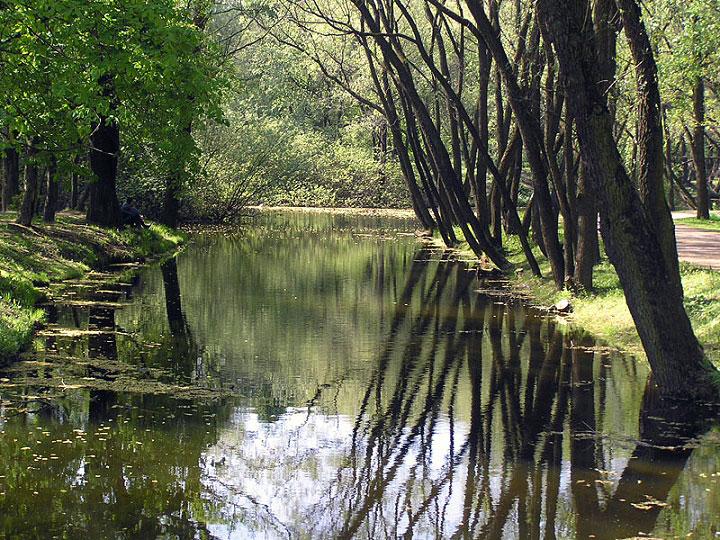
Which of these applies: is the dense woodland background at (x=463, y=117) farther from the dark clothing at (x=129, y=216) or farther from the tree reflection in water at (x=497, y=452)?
the tree reflection in water at (x=497, y=452)

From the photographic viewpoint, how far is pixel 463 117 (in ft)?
73.2

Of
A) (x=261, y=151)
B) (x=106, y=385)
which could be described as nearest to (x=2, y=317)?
(x=106, y=385)

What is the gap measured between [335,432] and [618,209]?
381 cm

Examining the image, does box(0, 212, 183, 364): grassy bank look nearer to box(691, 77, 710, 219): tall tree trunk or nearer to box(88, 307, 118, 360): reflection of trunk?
box(88, 307, 118, 360): reflection of trunk

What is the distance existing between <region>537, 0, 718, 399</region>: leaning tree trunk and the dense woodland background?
2 cm

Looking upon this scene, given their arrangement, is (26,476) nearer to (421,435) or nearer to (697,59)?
(421,435)

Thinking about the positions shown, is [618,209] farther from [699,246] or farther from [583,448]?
[699,246]

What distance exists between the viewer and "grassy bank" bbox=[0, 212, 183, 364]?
13.4 metres

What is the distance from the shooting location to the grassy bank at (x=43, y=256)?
1340 cm

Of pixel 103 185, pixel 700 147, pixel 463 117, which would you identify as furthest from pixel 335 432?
pixel 700 147

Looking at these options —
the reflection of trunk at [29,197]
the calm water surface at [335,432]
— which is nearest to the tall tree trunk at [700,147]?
the calm water surface at [335,432]

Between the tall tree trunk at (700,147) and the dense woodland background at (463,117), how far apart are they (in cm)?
9

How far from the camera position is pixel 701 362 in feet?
36.2

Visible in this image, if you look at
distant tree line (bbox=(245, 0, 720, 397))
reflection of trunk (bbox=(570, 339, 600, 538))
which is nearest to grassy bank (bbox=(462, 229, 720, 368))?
distant tree line (bbox=(245, 0, 720, 397))
